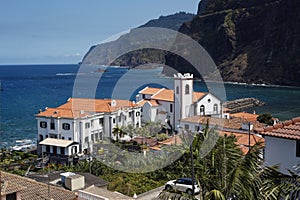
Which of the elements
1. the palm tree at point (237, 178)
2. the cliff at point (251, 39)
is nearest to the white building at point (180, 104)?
the palm tree at point (237, 178)

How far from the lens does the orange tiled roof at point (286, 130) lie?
7150 mm

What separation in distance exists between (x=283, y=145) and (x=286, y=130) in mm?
301

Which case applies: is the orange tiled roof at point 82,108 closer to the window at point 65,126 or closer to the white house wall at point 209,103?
the window at point 65,126

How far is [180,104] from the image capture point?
104ft

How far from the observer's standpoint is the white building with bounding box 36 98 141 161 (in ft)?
86.5

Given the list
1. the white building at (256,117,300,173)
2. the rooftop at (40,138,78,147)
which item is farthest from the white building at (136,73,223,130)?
the white building at (256,117,300,173)

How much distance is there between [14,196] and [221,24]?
111465 millimetres

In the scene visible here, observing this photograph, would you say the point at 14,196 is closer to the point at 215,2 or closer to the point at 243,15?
the point at 243,15

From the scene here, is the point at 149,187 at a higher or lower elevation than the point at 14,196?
lower

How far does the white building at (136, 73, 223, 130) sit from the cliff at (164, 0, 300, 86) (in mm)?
57298

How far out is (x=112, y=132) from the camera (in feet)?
93.7

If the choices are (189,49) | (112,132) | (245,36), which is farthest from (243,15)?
(112,132)

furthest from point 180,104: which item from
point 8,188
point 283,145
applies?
point 8,188

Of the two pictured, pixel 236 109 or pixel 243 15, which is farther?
pixel 243 15
